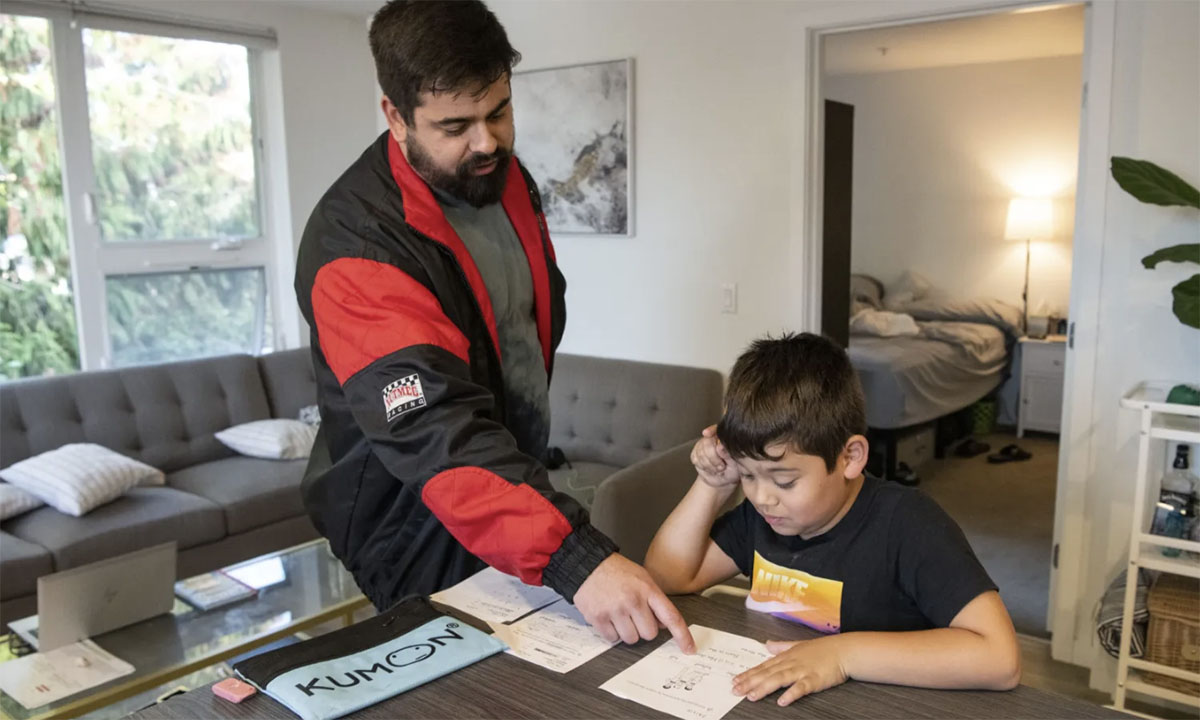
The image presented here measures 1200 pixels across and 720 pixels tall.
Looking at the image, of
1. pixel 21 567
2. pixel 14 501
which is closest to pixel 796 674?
pixel 21 567

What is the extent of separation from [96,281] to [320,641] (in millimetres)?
3325

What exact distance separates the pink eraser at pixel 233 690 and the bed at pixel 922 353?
3.46 m

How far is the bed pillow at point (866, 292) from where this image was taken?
627 centimetres

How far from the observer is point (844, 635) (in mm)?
1037

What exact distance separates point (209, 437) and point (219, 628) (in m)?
1.48

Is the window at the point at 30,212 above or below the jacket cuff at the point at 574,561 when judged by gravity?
above

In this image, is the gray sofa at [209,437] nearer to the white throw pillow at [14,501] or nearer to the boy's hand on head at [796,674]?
the white throw pillow at [14,501]

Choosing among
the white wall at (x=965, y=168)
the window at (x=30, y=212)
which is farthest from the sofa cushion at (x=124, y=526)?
the white wall at (x=965, y=168)

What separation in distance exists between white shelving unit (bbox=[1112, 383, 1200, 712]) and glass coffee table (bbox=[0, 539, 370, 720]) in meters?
2.14

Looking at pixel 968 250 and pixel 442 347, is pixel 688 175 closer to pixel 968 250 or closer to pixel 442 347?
pixel 442 347

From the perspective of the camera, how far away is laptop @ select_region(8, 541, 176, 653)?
86.8 inches

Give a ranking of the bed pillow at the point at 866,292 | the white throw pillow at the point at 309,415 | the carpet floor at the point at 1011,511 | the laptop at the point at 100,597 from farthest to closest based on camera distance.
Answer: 1. the bed pillow at the point at 866,292
2. the white throw pillow at the point at 309,415
3. the carpet floor at the point at 1011,511
4. the laptop at the point at 100,597

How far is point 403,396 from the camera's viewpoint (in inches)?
44.8

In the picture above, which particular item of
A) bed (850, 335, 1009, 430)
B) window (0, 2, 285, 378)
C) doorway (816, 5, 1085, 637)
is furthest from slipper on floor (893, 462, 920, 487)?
window (0, 2, 285, 378)
